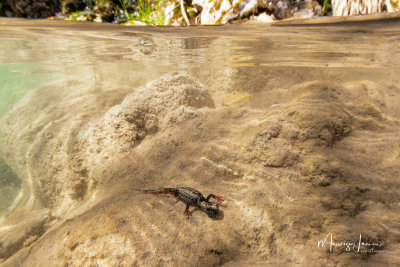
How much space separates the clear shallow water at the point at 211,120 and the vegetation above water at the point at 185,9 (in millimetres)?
733

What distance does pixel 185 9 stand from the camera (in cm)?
813

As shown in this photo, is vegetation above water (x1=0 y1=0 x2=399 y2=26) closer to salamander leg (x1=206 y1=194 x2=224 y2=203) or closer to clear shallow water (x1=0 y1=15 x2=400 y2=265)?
clear shallow water (x1=0 y1=15 x2=400 y2=265)

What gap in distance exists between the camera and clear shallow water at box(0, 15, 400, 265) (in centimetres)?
270

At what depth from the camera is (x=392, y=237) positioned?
7.32 feet

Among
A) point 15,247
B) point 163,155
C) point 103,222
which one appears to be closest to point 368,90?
point 163,155

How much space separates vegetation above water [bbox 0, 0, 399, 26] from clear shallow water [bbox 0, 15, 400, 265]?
733 millimetres

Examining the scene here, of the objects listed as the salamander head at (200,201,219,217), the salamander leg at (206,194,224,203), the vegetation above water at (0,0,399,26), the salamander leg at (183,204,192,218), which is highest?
the vegetation above water at (0,0,399,26)

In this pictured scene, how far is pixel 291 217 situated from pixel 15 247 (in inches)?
204

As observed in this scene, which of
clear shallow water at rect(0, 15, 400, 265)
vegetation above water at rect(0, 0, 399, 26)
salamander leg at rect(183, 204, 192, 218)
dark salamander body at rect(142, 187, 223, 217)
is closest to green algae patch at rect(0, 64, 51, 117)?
vegetation above water at rect(0, 0, 399, 26)

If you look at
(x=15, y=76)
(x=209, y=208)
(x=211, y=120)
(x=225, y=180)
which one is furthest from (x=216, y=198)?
(x=15, y=76)

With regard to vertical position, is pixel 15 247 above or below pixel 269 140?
below

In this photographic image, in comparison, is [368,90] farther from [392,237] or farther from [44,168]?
[44,168]

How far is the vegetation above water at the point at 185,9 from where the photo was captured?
217 inches

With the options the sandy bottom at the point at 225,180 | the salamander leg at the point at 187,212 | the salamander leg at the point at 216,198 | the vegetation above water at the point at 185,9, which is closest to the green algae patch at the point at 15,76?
the vegetation above water at the point at 185,9
